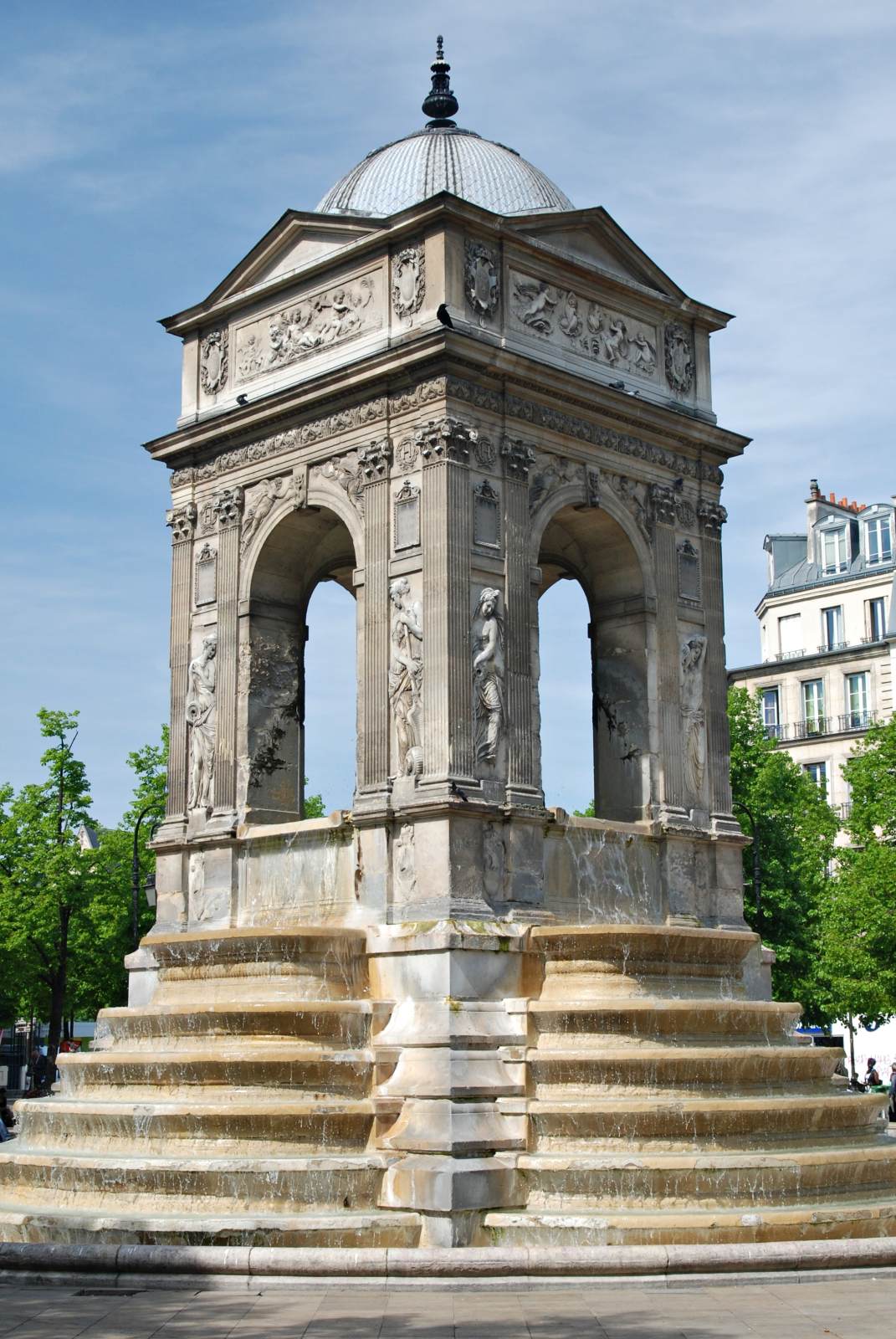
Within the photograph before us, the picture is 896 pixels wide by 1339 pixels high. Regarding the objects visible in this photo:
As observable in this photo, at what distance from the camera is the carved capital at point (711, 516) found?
26672mm

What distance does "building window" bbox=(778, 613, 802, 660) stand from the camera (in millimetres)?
72375

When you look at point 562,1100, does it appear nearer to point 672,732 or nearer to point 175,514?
point 672,732

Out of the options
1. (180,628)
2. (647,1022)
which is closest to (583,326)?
(180,628)

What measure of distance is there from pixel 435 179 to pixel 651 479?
5543mm

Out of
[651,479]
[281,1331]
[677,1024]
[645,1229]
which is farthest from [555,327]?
[281,1331]

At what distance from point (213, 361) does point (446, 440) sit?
5872 mm

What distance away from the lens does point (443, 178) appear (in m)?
26.3

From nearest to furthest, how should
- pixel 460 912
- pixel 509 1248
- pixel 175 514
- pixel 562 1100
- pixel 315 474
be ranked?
1. pixel 509 1248
2. pixel 562 1100
3. pixel 460 912
4. pixel 315 474
5. pixel 175 514

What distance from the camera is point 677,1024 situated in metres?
19.9

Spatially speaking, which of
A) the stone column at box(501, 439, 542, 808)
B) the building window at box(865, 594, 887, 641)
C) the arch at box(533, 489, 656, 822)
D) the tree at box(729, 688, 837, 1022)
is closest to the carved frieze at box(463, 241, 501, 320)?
the stone column at box(501, 439, 542, 808)

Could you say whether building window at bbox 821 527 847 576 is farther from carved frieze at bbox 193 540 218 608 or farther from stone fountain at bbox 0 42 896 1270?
carved frieze at bbox 193 540 218 608

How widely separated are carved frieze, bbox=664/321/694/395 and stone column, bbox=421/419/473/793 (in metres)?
5.29

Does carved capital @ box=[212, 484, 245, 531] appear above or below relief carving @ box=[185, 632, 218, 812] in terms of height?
above

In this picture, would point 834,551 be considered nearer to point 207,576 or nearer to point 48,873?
point 48,873
